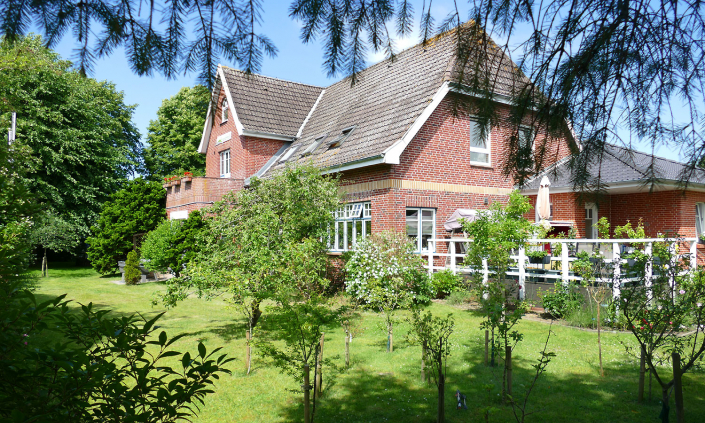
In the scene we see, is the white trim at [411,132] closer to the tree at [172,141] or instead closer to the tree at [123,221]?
the tree at [123,221]

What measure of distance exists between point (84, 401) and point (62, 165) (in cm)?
2794

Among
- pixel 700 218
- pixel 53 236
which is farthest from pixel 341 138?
pixel 53 236

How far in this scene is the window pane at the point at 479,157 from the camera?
1461cm

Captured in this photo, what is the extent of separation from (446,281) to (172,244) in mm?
10978

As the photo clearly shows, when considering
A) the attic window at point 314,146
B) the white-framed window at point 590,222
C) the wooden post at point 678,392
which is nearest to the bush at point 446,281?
the attic window at point 314,146

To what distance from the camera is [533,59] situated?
347 cm

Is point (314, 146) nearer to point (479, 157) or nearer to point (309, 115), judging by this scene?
point (309, 115)

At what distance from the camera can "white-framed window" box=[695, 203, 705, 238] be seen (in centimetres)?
1606

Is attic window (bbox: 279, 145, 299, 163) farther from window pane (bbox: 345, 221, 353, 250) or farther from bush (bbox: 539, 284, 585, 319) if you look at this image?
bush (bbox: 539, 284, 585, 319)

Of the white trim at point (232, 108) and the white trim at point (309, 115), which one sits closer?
the white trim at point (232, 108)

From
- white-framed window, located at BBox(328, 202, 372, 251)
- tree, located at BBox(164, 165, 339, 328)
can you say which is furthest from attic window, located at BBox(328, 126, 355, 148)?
tree, located at BBox(164, 165, 339, 328)

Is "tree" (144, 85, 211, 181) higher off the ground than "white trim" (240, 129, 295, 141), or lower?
higher

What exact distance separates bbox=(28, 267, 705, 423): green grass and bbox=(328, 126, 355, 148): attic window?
7842 millimetres

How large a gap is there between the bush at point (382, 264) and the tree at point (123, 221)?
47.6 feet
